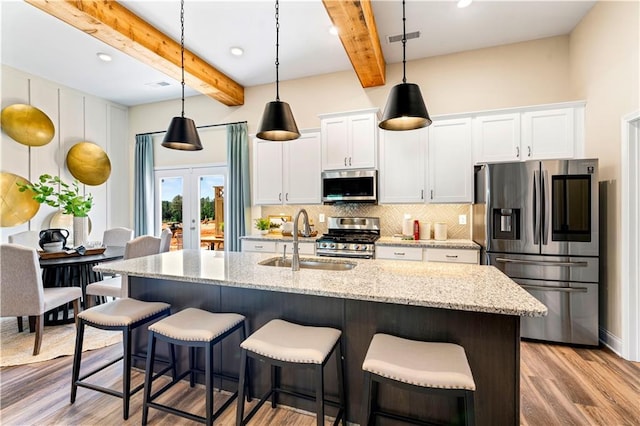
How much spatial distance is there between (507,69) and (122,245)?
594cm

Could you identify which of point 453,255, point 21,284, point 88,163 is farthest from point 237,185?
point 453,255

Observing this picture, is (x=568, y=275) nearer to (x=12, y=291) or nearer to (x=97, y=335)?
(x=97, y=335)

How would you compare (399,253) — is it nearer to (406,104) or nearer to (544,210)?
(544,210)

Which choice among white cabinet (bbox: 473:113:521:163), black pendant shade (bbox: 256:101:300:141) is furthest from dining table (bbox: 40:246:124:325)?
white cabinet (bbox: 473:113:521:163)

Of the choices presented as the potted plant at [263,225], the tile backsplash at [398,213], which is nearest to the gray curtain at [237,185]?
the potted plant at [263,225]

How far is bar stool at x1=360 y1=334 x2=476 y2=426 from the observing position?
1.25 metres

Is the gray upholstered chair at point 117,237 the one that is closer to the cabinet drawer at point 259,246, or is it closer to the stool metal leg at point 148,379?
the cabinet drawer at point 259,246

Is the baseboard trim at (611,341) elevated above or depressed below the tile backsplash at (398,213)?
below

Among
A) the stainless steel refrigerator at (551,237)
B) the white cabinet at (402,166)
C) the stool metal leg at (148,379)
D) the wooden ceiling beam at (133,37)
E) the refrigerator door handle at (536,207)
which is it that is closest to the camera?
the stool metal leg at (148,379)

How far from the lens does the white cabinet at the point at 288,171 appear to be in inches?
173

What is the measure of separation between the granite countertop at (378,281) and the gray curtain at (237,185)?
2.42m

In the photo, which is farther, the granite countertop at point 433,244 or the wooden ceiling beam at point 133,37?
the granite countertop at point 433,244

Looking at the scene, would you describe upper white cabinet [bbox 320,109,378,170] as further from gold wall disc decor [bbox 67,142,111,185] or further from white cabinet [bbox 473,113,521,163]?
gold wall disc decor [bbox 67,142,111,185]

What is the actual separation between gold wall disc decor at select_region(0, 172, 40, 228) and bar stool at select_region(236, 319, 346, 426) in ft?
15.2
